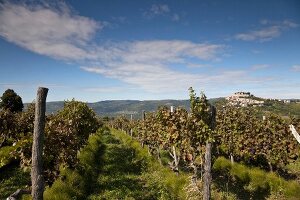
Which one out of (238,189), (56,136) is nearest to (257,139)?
(238,189)

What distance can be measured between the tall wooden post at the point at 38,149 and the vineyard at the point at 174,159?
2.09 m

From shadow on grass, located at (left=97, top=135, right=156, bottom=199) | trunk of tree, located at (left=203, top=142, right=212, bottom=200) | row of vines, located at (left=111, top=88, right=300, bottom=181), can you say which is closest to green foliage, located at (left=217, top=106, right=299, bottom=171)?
row of vines, located at (left=111, top=88, right=300, bottom=181)

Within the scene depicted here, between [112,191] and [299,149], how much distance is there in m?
14.3

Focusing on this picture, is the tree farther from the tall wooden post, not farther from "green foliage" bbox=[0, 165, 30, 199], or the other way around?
the tall wooden post

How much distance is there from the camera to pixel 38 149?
30.0 feet

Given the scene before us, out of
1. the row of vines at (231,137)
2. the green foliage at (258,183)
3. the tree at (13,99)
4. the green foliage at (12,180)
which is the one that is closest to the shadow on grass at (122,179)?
the row of vines at (231,137)

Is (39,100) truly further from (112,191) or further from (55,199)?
(112,191)

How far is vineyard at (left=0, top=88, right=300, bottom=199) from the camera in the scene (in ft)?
47.5

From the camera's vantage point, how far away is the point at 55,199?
1440 centimetres

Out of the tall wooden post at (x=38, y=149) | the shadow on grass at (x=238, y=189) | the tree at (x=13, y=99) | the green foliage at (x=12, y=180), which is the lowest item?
the shadow on grass at (x=238, y=189)

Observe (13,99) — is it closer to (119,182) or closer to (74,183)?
(119,182)

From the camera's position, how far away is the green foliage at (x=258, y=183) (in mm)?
17359

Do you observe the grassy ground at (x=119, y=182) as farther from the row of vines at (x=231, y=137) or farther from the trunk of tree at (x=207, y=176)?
the trunk of tree at (x=207, y=176)

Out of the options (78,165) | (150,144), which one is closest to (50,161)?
(78,165)
